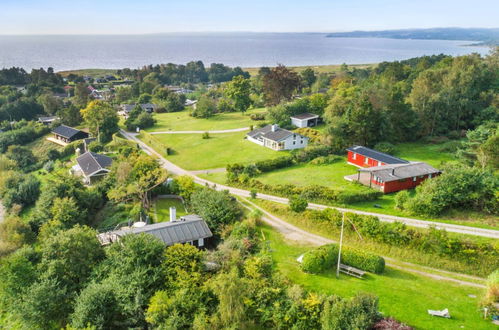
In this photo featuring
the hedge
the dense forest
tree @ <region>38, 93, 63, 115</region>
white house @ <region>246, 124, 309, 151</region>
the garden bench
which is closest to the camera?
the garden bench

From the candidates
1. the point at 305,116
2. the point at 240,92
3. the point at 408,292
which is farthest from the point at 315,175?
the point at 240,92

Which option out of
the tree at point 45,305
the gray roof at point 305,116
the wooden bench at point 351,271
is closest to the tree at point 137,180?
the tree at point 45,305

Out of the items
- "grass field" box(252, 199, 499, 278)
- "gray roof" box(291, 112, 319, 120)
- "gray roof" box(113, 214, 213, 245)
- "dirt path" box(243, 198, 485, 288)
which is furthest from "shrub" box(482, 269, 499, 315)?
"gray roof" box(291, 112, 319, 120)

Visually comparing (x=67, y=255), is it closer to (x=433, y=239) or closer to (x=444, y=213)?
(x=433, y=239)

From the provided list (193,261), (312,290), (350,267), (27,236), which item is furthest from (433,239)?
(27,236)

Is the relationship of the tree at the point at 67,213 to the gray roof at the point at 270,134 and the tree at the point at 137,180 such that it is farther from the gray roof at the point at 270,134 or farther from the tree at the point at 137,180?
the gray roof at the point at 270,134

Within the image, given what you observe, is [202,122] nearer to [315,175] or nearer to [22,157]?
[22,157]

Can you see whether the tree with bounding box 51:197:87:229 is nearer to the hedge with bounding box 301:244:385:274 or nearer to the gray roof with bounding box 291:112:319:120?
the hedge with bounding box 301:244:385:274
